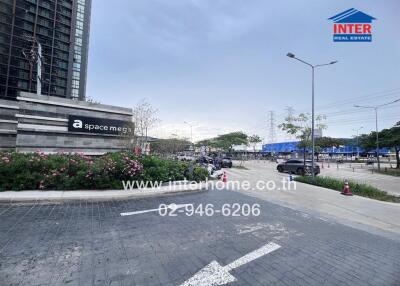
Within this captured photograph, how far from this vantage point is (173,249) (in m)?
4.26

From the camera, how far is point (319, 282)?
10.8 feet

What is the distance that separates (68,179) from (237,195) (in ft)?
22.7

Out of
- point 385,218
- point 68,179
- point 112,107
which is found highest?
point 112,107

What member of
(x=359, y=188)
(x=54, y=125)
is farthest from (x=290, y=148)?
(x=54, y=125)

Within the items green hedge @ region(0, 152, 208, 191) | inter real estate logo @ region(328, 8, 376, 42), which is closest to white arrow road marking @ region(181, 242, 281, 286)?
green hedge @ region(0, 152, 208, 191)

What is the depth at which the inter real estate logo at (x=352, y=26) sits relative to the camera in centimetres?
1280

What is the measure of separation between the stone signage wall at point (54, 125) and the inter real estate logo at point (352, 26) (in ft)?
53.0

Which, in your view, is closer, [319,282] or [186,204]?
[319,282]

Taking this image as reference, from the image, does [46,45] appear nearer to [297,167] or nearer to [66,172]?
[66,172]

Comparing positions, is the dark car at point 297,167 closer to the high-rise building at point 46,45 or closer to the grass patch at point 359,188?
the grass patch at point 359,188

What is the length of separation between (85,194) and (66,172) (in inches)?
60.8

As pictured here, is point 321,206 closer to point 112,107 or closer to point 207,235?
point 207,235

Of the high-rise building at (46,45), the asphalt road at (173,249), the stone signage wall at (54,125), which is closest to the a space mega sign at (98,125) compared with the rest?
the stone signage wall at (54,125)

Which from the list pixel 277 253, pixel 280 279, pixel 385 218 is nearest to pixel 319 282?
pixel 280 279
